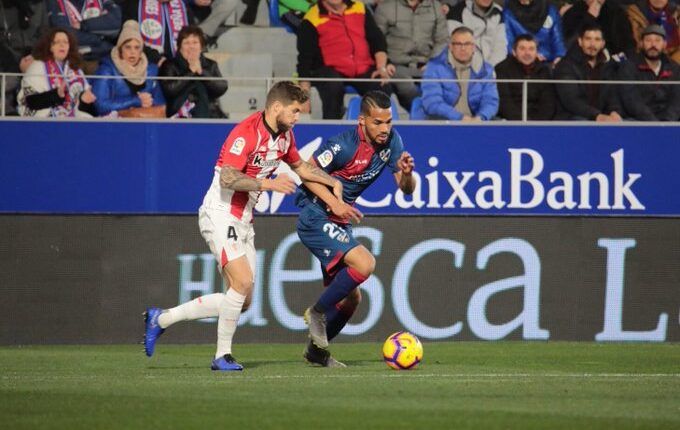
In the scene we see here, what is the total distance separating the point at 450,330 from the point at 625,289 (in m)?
2.07

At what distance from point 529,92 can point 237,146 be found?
6.94 m

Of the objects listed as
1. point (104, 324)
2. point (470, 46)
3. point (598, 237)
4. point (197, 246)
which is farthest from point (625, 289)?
point (104, 324)

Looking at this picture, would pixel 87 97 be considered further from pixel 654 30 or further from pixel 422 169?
pixel 654 30

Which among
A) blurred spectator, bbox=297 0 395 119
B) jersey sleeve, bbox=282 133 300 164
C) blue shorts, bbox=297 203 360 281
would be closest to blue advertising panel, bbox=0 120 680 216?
blurred spectator, bbox=297 0 395 119

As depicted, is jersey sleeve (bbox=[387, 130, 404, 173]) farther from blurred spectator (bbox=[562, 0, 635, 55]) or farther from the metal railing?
blurred spectator (bbox=[562, 0, 635, 55])

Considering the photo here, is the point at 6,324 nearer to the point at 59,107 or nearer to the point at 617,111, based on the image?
the point at 59,107

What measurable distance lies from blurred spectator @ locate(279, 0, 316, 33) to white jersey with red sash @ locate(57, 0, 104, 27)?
8.21ft

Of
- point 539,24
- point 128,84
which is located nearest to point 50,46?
point 128,84

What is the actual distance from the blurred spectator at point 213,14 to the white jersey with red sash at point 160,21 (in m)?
0.49

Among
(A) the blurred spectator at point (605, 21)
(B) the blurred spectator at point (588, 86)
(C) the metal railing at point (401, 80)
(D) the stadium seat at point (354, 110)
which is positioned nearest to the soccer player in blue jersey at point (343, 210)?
(C) the metal railing at point (401, 80)

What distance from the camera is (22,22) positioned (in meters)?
16.7

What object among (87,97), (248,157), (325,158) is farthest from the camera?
(87,97)

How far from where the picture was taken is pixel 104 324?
14.9m

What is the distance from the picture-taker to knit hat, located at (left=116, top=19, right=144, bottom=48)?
16109 millimetres
